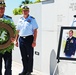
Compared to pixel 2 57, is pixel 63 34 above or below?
above

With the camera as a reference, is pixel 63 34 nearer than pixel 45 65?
Yes

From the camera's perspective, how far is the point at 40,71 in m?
8.27

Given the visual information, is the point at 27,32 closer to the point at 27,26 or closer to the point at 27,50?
the point at 27,26

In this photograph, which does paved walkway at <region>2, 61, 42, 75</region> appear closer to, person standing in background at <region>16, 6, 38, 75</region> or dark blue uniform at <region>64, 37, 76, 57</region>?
person standing in background at <region>16, 6, 38, 75</region>

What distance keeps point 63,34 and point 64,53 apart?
0.30m

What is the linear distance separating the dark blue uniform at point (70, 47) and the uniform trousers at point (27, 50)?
2.97 m

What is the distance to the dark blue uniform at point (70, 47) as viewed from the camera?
4539mm

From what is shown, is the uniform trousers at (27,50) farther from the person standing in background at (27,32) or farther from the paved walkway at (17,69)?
the paved walkway at (17,69)

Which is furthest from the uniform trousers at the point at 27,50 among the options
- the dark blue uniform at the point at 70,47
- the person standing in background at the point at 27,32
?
the dark blue uniform at the point at 70,47

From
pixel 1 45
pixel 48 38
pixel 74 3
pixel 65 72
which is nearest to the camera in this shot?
pixel 65 72

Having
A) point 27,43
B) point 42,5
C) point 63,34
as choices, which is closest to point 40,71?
point 27,43

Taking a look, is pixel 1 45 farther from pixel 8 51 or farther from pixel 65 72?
pixel 65 72

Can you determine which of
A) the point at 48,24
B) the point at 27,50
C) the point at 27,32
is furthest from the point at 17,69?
the point at 48,24

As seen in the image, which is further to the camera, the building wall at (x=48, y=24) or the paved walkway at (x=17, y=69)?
the paved walkway at (x=17, y=69)
